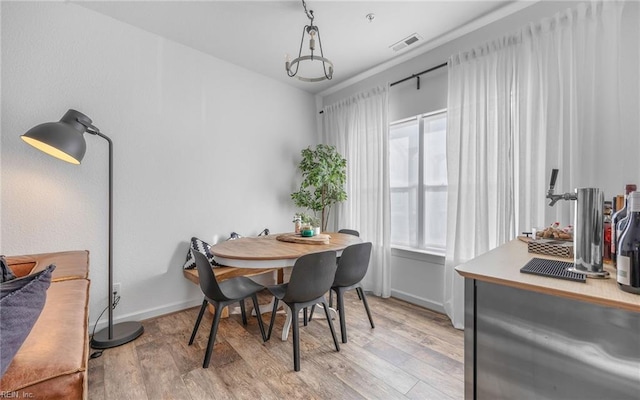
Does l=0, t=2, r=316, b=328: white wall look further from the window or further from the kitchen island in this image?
the kitchen island

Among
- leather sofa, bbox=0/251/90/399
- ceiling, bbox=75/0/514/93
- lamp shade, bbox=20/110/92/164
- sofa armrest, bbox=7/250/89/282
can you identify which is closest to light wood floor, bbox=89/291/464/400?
sofa armrest, bbox=7/250/89/282

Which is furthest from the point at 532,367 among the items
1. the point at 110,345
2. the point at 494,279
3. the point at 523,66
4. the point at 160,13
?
the point at 160,13

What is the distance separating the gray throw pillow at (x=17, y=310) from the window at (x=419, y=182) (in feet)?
9.84

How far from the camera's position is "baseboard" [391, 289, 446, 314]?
2791 millimetres

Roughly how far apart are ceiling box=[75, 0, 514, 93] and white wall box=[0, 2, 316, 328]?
23 cm

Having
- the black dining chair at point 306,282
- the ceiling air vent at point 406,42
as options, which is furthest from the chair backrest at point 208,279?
the ceiling air vent at point 406,42

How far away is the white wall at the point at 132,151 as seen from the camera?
208 centimetres

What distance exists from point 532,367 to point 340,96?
12.1 ft

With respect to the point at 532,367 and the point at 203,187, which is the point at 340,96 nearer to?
the point at 203,187

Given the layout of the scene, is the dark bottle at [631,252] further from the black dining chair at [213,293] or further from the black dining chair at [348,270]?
the black dining chair at [213,293]

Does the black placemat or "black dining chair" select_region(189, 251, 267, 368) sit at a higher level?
the black placemat

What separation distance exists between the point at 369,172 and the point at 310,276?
199 centimetres

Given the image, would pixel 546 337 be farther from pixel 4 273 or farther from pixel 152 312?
pixel 152 312

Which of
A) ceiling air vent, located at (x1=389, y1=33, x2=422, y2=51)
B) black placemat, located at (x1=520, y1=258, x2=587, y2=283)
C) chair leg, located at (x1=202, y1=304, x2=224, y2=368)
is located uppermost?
ceiling air vent, located at (x1=389, y1=33, x2=422, y2=51)
